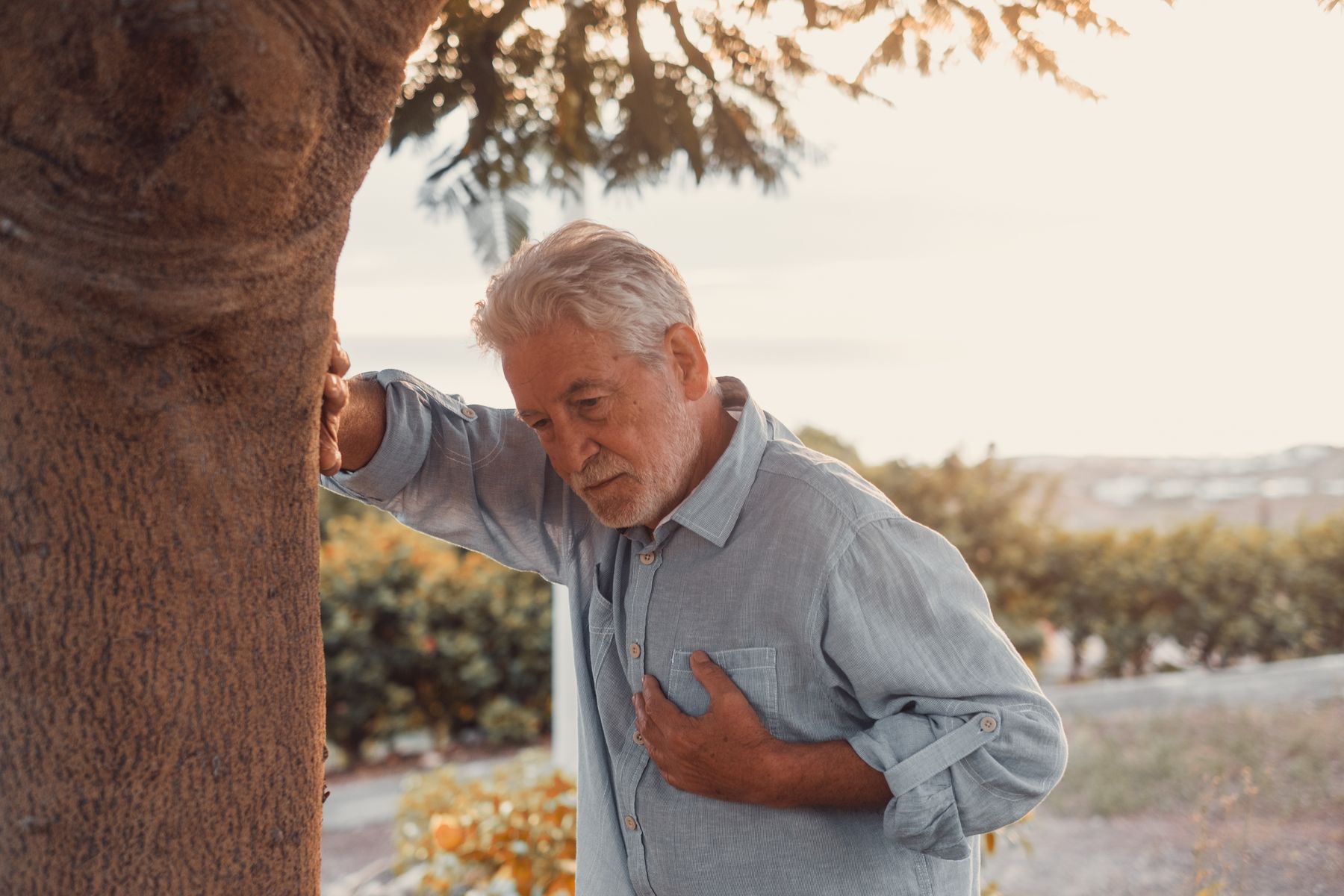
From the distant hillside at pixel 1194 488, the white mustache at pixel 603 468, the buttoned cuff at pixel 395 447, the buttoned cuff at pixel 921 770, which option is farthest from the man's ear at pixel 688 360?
the distant hillside at pixel 1194 488

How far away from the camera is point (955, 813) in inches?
64.6

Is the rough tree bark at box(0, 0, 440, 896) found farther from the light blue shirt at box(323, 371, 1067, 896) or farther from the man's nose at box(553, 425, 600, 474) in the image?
the light blue shirt at box(323, 371, 1067, 896)

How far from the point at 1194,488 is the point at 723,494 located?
24.9 ft

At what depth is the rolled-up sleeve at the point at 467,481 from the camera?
195 cm

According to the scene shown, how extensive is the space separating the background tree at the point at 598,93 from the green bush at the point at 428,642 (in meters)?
4.66

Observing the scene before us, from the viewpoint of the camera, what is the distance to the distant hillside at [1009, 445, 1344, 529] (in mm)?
7965

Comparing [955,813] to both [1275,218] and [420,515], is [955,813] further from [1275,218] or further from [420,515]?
[1275,218]

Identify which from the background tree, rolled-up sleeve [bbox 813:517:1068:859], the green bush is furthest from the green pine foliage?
rolled-up sleeve [bbox 813:517:1068:859]

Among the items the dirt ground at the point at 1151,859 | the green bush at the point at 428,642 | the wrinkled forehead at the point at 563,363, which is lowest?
the dirt ground at the point at 1151,859

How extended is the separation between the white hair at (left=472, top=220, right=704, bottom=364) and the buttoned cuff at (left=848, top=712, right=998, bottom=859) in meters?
0.71

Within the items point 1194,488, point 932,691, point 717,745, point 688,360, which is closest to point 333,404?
point 688,360

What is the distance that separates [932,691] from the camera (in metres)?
1.68

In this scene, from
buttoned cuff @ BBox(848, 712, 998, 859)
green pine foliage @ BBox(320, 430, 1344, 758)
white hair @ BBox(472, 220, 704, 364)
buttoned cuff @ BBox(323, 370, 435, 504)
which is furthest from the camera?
green pine foliage @ BBox(320, 430, 1344, 758)

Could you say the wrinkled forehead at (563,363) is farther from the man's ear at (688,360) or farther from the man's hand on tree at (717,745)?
the man's hand on tree at (717,745)
